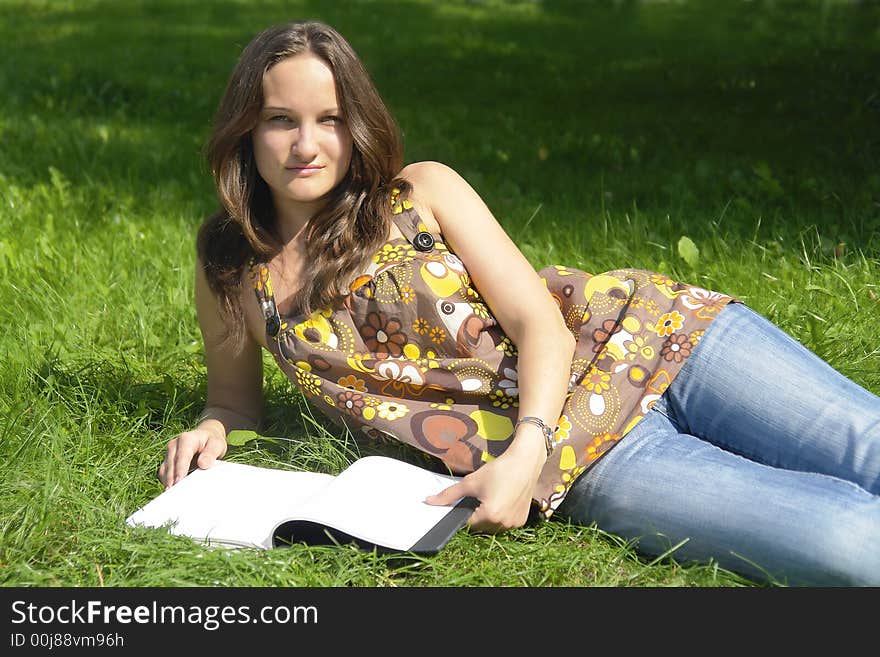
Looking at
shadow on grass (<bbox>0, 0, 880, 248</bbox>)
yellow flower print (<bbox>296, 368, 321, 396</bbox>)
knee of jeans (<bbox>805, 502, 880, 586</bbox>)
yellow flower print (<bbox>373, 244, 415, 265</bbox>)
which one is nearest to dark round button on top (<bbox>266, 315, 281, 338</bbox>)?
yellow flower print (<bbox>296, 368, 321, 396</bbox>)

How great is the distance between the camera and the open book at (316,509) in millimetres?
2375

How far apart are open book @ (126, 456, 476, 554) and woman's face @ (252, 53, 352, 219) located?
698 millimetres

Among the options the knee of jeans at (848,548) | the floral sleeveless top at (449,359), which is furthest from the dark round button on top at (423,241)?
the knee of jeans at (848,548)

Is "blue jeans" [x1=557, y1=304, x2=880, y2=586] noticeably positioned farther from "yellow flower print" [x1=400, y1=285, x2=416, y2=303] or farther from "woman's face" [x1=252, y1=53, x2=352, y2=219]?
"woman's face" [x1=252, y1=53, x2=352, y2=219]

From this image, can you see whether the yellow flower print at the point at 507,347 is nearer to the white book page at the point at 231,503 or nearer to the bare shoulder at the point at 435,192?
the bare shoulder at the point at 435,192

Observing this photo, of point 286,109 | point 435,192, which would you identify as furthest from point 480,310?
point 286,109

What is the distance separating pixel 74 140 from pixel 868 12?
7.55 m

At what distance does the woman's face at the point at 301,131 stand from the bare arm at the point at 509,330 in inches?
9.6

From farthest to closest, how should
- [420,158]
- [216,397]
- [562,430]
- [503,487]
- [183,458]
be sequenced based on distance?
[420,158] < [216,397] < [183,458] < [562,430] < [503,487]

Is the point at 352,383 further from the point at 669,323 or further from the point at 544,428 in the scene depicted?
the point at 669,323

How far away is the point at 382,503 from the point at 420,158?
4267 mm

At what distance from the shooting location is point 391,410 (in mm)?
2680

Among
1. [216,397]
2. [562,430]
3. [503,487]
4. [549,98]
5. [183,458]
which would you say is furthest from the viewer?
[549,98]

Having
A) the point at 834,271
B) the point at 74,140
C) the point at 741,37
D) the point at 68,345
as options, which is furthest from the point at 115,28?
the point at 834,271
